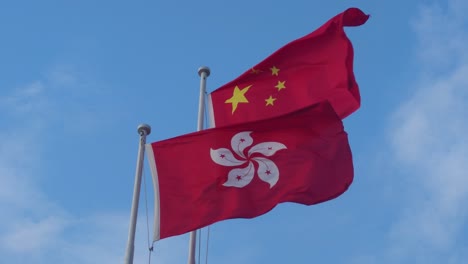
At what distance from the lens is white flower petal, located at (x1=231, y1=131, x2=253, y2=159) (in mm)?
17828

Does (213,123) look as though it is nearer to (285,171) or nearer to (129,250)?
(285,171)

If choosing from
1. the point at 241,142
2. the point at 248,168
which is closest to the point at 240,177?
the point at 248,168

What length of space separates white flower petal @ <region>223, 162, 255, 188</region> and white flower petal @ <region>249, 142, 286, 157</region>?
0.36 metres

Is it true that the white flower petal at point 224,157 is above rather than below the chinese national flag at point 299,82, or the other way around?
below

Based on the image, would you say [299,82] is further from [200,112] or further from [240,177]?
[240,177]

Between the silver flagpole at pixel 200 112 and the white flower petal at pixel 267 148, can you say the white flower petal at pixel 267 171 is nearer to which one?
the white flower petal at pixel 267 148

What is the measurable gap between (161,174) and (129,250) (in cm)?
174

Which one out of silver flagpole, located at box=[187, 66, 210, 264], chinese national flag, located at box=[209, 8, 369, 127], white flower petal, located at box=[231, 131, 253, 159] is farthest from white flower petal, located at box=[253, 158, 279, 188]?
chinese national flag, located at box=[209, 8, 369, 127]

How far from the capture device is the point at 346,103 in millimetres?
20328

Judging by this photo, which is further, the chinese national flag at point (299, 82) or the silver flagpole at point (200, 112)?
the chinese national flag at point (299, 82)

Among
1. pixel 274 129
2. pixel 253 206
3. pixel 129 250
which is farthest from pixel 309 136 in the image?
pixel 129 250

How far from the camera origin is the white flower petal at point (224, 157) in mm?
17562

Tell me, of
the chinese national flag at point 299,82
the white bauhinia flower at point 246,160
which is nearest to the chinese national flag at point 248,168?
the white bauhinia flower at point 246,160

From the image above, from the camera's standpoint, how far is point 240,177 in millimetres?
17391
